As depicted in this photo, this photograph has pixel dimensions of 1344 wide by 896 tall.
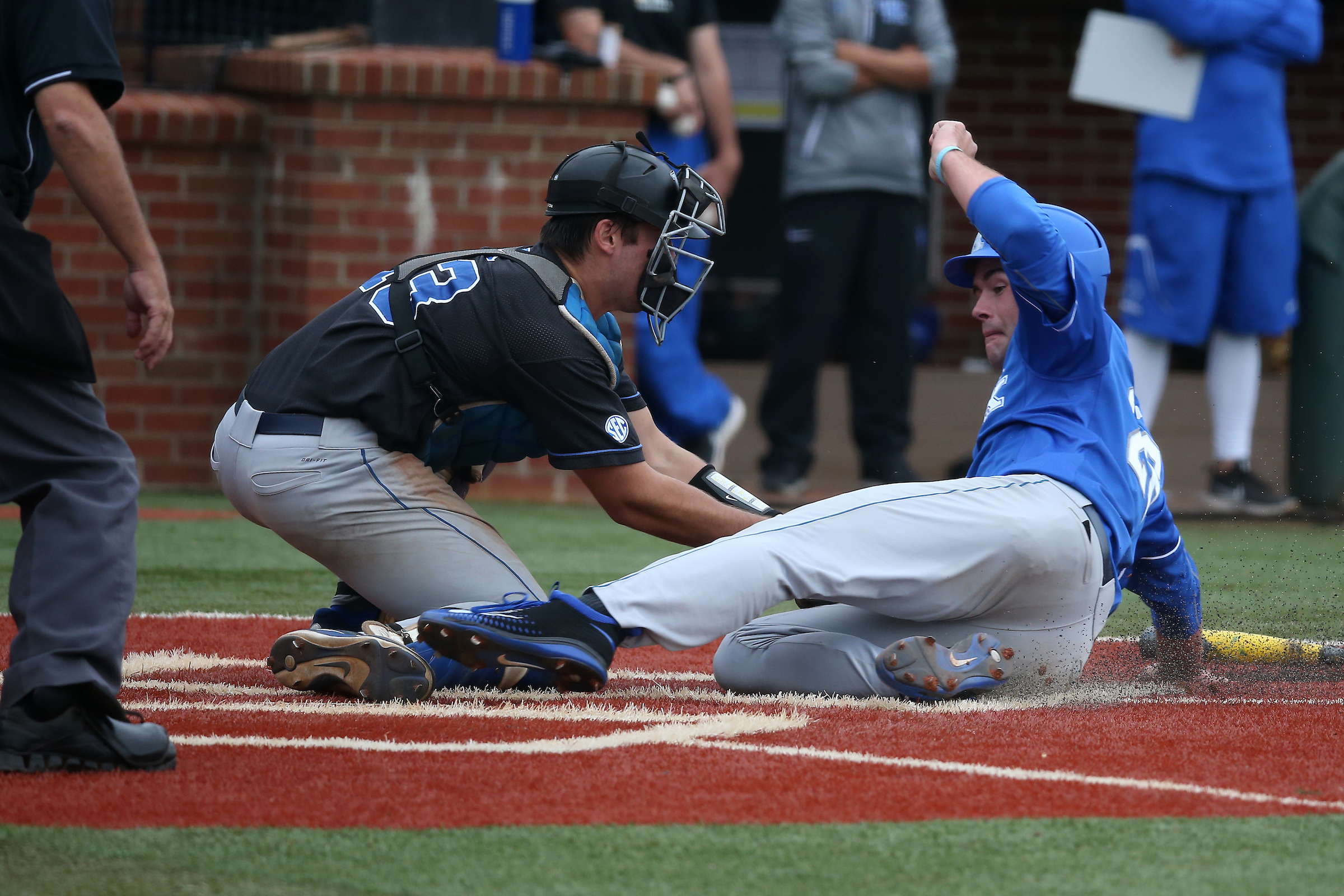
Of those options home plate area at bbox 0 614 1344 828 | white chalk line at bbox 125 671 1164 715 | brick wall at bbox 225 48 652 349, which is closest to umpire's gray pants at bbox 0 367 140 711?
home plate area at bbox 0 614 1344 828

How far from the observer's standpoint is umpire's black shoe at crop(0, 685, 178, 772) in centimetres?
280

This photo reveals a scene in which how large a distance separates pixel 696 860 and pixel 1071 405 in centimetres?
160

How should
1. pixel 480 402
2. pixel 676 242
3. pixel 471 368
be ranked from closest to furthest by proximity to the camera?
pixel 471 368
pixel 480 402
pixel 676 242

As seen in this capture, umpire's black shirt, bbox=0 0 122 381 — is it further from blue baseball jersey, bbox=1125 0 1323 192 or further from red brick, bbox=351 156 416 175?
blue baseball jersey, bbox=1125 0 1323 192

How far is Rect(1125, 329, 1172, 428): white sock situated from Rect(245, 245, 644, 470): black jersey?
422cm

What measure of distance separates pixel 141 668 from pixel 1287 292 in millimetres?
5499

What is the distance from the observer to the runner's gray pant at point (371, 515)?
388 centimetres

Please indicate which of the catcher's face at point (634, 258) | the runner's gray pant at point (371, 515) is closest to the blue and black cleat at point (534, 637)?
the runner's gray pant at point (371, 515)

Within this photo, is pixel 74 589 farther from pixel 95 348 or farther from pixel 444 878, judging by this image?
pixel 95 348

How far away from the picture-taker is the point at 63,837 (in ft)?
8.05

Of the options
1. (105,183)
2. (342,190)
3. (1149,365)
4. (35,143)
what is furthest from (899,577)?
(342,190)

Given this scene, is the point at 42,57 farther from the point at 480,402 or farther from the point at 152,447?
the point at 152,447

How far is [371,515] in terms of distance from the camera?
12.8ft

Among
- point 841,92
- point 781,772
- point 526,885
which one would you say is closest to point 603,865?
point 526,885
